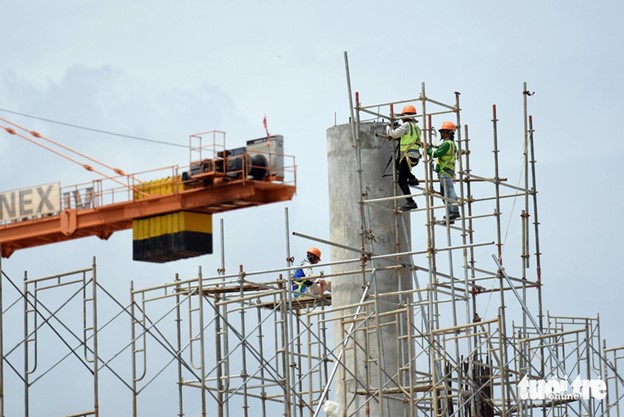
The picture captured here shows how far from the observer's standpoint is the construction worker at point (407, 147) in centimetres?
3372

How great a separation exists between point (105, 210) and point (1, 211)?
4.98m

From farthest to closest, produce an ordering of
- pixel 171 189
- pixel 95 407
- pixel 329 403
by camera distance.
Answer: pixel 171 189 < pixel 95 407 < pixel 329 403

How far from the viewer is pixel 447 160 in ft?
111

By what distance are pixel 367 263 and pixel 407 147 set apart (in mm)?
2420

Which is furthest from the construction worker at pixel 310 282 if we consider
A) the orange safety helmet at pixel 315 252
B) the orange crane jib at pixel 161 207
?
the orange crane jib at pixel 161 207

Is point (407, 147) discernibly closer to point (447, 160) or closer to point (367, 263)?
point (447, 160)

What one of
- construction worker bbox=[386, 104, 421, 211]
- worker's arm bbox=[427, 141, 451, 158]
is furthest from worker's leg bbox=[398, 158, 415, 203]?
worker's arm bbox=[427, 141, 451, 158]

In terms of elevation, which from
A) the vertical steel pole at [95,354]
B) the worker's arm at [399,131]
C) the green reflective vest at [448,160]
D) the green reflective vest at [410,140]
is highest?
the worker's arm at [399,131]

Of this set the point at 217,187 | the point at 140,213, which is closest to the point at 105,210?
the point at 140,213

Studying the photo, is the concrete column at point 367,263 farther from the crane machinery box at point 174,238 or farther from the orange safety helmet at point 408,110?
the crane machinery box at point 174,238

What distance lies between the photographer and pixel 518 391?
108 ft

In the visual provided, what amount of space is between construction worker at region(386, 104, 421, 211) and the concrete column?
0.74 feet

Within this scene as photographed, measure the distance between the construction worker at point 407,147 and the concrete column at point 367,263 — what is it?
0.74 feet

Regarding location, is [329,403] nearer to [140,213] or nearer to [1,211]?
[140,213]
